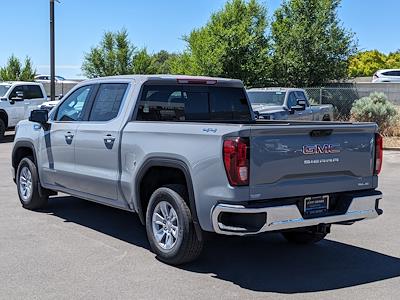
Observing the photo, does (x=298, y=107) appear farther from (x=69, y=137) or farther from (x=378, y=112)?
(x=69, y=137)

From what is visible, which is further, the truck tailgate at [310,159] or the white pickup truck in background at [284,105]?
the white pickup truck in background at [284,105]

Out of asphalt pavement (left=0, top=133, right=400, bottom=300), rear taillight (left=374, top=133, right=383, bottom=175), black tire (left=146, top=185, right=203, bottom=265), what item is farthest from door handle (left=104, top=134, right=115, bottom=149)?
rear taillight (left=374, top=133, right=383, bottom=175)

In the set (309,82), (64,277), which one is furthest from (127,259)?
(309,82)

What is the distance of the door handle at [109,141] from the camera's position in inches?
259

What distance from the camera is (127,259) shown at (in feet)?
20.0

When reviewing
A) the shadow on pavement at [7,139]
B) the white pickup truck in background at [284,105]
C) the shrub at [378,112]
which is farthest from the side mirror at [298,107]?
the shadow on pavement at [7,139]

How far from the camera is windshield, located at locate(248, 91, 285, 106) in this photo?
17.6 m

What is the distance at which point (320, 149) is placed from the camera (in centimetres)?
555

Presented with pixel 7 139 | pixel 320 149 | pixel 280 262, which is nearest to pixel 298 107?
pixel 7 139

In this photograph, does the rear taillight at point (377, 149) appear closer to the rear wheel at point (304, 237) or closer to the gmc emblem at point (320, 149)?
the gmc emblem at point (320, 149)

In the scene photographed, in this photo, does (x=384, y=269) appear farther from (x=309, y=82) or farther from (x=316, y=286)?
(x=309, y=82)

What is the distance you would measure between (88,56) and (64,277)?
3424cm

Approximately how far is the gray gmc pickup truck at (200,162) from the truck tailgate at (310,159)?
1 cm

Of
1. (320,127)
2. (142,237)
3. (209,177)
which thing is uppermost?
(320,127)
